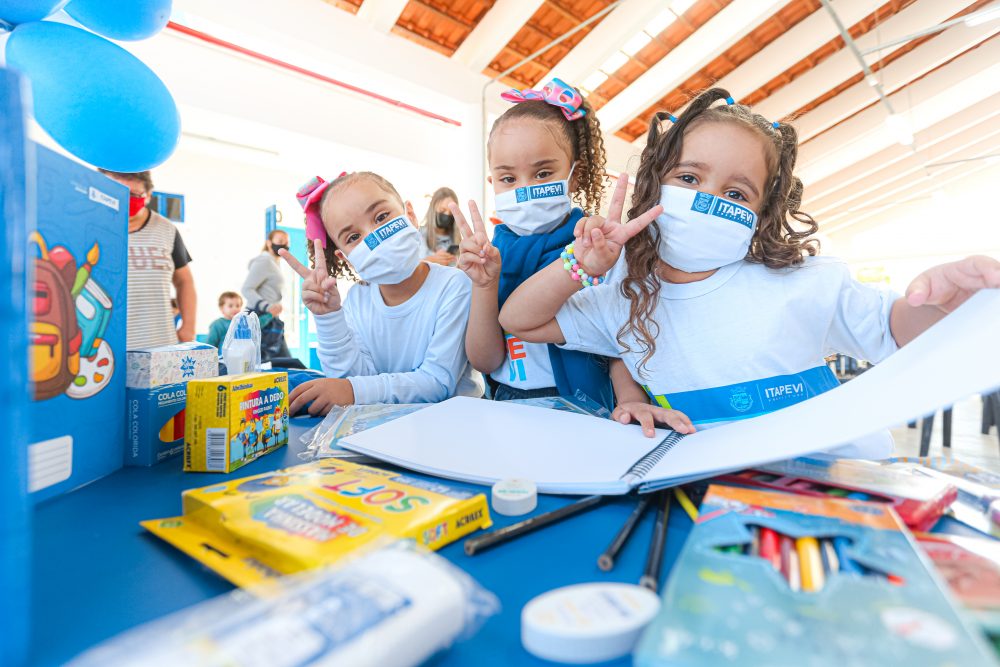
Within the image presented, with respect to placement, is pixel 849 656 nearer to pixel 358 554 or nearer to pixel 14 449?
pixel 358 554

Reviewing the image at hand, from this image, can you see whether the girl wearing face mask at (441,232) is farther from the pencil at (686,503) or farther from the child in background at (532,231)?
the pencil at (686,503)

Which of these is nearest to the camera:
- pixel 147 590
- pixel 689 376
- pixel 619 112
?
pixel 147 590

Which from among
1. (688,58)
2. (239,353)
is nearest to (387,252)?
(239,353)

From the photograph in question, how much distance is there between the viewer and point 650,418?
572 millimetres

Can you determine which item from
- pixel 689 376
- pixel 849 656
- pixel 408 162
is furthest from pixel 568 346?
pixel 408 162

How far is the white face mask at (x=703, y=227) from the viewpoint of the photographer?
28.0 inches

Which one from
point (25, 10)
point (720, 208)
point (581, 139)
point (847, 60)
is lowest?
point (720, 208)

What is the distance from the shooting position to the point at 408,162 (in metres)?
4.54

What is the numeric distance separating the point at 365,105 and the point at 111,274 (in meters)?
4.28

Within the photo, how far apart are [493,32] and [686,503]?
3.79 m

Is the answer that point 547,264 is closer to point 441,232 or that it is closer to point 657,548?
point 657,548

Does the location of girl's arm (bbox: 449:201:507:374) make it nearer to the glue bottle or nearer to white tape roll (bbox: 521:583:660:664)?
the glue bottle

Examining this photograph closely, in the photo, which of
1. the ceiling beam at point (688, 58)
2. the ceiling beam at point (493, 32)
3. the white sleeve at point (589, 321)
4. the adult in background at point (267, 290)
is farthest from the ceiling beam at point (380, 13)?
the white sleeve at point (589, 321)

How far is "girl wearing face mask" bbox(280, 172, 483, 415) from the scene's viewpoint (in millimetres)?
962
